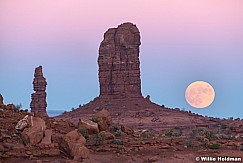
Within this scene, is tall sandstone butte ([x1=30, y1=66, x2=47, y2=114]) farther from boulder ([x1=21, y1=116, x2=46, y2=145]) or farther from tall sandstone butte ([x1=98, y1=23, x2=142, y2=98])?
boulder ([x1=21, y1=116, x2=46, y2=145])

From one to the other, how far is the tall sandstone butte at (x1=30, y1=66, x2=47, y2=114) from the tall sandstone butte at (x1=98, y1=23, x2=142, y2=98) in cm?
938

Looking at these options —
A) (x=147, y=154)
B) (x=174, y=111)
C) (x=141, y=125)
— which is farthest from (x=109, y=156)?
(x=174, y=111)

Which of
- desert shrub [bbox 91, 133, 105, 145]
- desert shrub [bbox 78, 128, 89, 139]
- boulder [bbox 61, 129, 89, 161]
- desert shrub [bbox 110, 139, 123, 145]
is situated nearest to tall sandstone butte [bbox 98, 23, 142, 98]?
desert shrub [bbox 78, 128, 89, 139]

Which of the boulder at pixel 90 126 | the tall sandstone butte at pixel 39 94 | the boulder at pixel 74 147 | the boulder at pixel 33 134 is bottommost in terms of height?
the boulder at pixel 74 147

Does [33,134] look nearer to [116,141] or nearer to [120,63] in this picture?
[116,141]

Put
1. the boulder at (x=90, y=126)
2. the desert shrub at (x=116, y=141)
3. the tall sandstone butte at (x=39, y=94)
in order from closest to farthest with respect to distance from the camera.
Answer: the desert shrub at (x=116, y=141)
the boulder at (x=90, y=126)
the tall sandstone butte at (x=39, y=94)

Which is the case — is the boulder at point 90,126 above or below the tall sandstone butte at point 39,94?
below

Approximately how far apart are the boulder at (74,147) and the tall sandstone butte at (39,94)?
51.5m

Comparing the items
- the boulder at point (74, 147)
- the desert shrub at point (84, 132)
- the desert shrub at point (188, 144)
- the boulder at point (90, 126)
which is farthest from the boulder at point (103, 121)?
the desert shrub at point (188, 144)

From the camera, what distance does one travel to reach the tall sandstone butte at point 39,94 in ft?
232

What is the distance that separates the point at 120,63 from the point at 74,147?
52.4m

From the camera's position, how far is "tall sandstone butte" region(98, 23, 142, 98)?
2790 inches

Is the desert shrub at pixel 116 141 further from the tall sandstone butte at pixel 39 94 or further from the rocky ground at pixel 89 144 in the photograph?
the tall sandstone butte at pixel 39 94

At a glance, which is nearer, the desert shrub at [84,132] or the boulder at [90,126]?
the desert shrub at [84,132]
